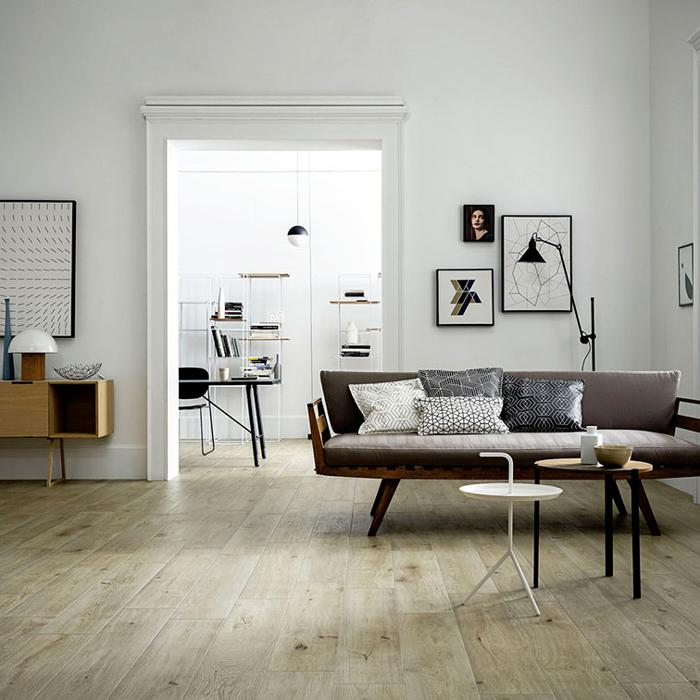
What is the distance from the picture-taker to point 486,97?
6012mm

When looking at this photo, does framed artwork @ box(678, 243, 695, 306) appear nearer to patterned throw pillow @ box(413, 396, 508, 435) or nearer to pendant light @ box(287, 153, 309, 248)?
patterned throw pillow @ box(413, 396, 508, 435)

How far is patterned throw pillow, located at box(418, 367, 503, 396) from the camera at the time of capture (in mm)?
4637

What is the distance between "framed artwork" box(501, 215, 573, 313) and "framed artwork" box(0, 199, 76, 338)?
3.14 meters

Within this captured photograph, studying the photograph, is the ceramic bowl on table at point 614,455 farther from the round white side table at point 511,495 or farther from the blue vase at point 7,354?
the blue vase at point 7,354

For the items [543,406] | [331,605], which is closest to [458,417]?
[543,406]

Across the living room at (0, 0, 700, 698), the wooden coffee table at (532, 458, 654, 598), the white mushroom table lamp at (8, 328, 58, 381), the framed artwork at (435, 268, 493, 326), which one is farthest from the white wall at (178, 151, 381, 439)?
the wooden coffee table at (532, 458, 654, 598)

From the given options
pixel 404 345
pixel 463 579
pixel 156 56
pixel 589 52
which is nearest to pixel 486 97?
pixel 589 52

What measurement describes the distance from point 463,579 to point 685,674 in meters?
1.11

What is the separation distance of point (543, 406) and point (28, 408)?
3.42 m

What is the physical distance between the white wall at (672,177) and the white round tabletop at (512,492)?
7.97 ft

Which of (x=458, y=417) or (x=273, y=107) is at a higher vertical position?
(x=273, y=107)

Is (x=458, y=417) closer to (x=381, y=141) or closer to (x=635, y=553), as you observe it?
(x=635, y=553)

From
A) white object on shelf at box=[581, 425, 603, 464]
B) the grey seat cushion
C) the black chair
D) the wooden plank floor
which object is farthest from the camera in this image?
the black chair

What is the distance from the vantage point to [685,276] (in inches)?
211
